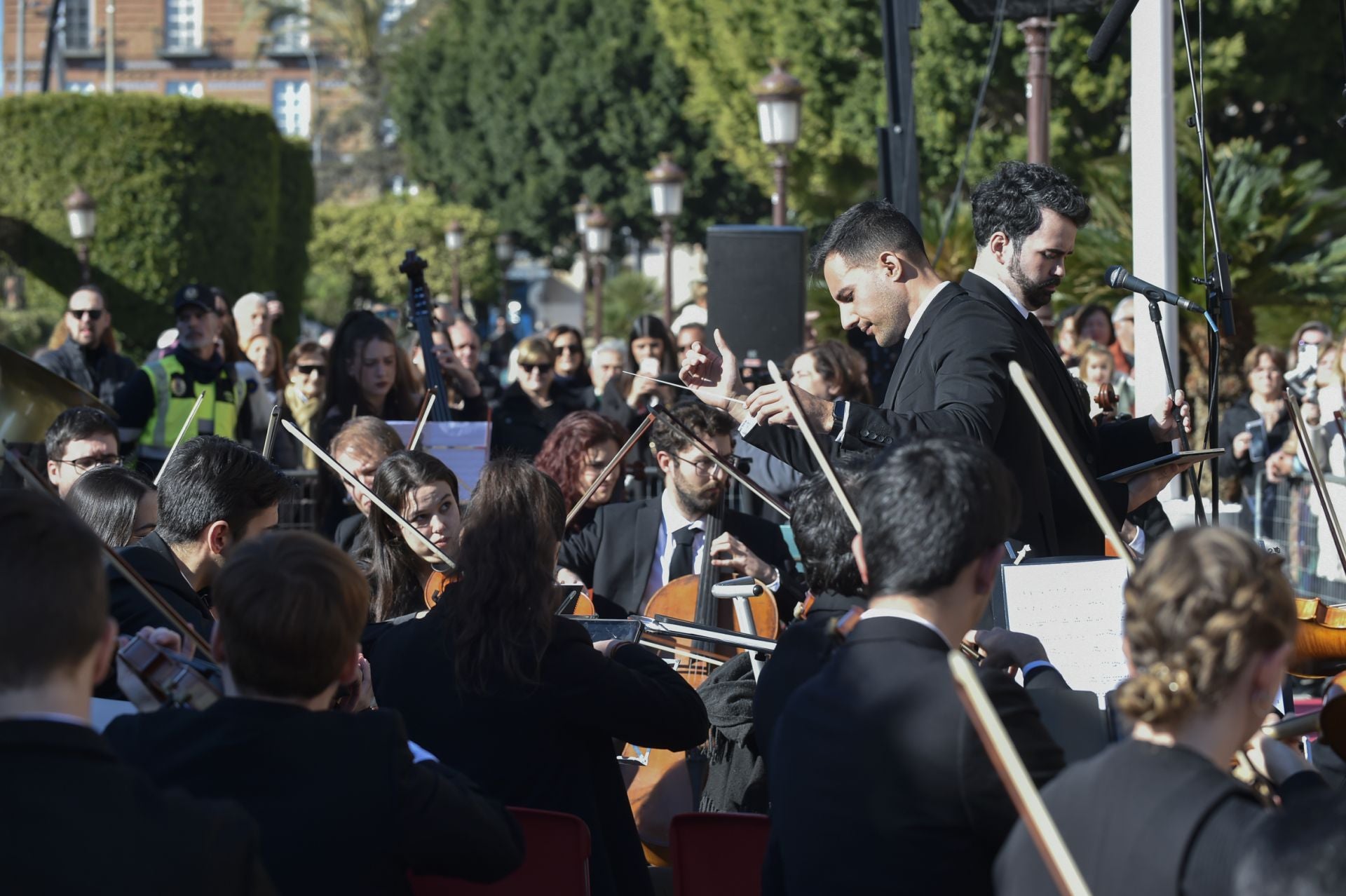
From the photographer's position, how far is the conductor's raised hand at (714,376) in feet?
12.2

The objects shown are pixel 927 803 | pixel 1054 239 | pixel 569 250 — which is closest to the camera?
pixel 927 803

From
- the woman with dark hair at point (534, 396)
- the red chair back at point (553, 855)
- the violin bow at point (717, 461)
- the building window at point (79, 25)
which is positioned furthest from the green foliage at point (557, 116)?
the building window at point (79, 25)

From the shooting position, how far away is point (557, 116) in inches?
1369

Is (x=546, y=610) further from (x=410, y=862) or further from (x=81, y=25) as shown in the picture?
(x=81, y=25)

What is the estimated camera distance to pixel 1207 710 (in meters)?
1.89

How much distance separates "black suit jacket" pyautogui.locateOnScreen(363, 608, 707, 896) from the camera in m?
3.04

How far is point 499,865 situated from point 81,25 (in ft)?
219

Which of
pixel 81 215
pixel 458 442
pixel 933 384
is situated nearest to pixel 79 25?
pixel 81 215

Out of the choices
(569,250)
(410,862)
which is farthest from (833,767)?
(569,250)

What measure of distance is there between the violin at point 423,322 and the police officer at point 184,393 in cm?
89

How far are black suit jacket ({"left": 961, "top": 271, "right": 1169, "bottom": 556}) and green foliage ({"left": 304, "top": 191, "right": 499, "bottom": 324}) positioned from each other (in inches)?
1281

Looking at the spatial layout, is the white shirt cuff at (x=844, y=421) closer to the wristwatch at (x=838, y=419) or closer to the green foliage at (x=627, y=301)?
the wristwatch at (x=838, y=419)

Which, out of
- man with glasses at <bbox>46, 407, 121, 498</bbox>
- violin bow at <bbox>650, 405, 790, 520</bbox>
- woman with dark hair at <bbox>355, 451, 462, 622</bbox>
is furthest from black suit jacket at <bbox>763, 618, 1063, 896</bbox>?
man with glasses at <bbox>46, 407, 121, 498</bbox>

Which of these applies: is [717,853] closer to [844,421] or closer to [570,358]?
[844,421]
